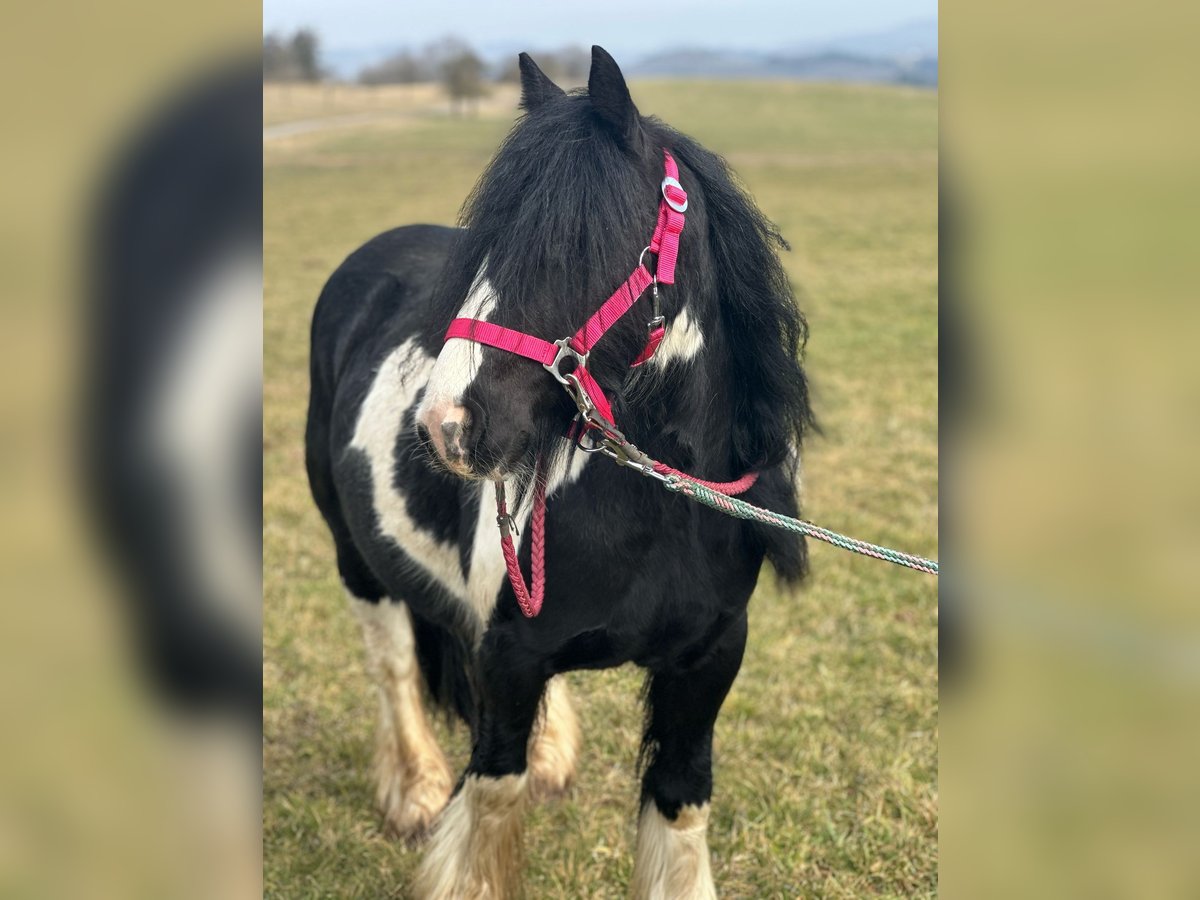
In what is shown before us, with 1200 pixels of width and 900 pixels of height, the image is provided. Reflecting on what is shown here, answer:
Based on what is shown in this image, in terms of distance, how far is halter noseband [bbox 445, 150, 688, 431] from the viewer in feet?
6.35

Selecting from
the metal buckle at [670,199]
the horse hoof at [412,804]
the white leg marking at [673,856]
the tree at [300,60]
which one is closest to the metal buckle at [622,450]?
the metal buckle at [670,199]

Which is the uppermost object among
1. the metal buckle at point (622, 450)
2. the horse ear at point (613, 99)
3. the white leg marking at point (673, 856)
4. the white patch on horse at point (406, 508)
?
the horse ear at point (613, 99)

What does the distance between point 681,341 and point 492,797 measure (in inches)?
54.8

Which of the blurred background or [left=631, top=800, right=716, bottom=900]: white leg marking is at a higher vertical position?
the blurred background

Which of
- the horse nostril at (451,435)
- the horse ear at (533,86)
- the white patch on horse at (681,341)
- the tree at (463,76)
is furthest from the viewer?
the tree at (463,76)

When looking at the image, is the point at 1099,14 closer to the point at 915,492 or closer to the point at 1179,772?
the point at 1179,772

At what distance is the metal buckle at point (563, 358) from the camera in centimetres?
195

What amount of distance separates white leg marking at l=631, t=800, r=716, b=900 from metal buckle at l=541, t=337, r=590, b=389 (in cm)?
154

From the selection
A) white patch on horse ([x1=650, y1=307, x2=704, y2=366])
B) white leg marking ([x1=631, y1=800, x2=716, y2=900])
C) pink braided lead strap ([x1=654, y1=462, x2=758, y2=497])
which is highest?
white patch on horse ([x1=650, y1=307, x2=704, y2=366])

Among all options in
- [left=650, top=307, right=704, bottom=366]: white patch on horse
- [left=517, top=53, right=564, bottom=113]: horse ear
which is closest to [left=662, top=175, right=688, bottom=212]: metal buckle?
[left=650, top=307, right=704, bottom=366]: white patch on horse

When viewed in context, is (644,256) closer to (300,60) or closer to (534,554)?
(534,554)

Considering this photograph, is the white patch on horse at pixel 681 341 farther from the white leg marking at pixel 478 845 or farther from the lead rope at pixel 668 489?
the white leg marking at pixel 478 845

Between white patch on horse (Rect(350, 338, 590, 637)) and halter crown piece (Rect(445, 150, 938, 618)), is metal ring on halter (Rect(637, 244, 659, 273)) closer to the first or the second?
halter crown piece (Rect(445, 150, 938, 618))

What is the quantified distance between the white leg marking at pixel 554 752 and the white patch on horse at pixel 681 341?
1.90 meters
